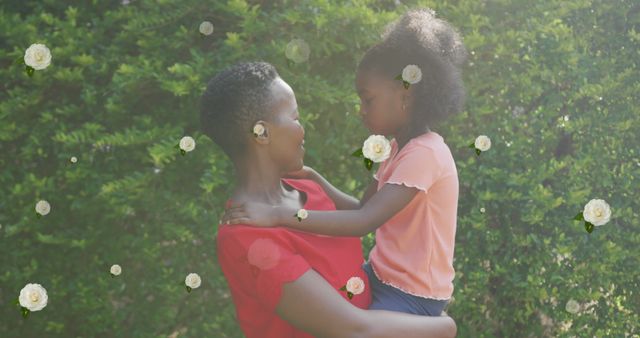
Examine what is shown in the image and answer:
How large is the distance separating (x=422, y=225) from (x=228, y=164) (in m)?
1.75

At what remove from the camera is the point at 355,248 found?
10.1ft

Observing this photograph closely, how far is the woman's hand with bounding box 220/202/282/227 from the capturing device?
268 cm
